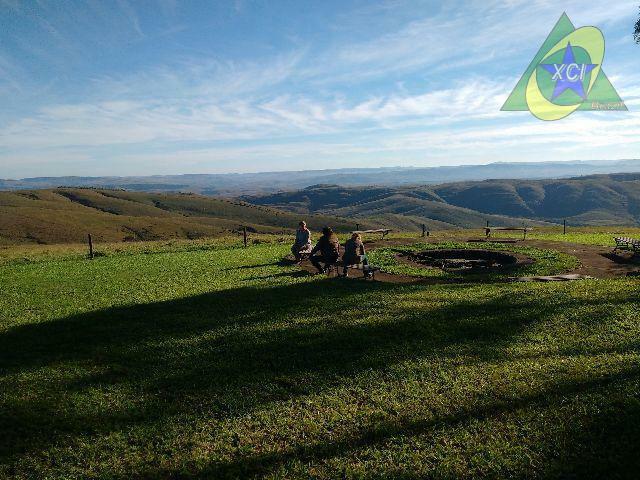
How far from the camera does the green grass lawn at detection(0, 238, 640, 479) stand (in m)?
7.05

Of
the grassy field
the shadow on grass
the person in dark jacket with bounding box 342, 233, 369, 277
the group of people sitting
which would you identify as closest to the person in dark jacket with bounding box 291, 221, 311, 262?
the group of people sitting

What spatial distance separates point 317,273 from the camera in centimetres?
2192

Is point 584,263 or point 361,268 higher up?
point 361,268

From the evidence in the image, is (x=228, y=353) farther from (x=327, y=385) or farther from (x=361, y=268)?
(x=361, y=268)

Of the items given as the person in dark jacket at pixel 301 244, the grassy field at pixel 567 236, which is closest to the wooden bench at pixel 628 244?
the grassy field at pixel 567 236

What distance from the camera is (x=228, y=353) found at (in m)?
11.5

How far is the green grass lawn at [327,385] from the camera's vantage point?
7047 millimetres

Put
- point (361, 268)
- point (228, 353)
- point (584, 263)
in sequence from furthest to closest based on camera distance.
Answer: point (584, 263) < point (361, 268) < point (228, 353)

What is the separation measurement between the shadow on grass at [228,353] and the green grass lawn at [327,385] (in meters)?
0.05

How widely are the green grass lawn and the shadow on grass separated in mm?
49

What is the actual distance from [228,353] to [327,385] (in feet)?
10.8

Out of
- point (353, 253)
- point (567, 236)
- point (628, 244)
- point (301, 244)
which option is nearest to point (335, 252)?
point (353, 253)

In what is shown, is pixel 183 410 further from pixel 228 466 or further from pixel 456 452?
pixel 456 452

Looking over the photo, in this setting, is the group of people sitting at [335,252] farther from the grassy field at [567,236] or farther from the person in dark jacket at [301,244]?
the grassy field at [567,236]
